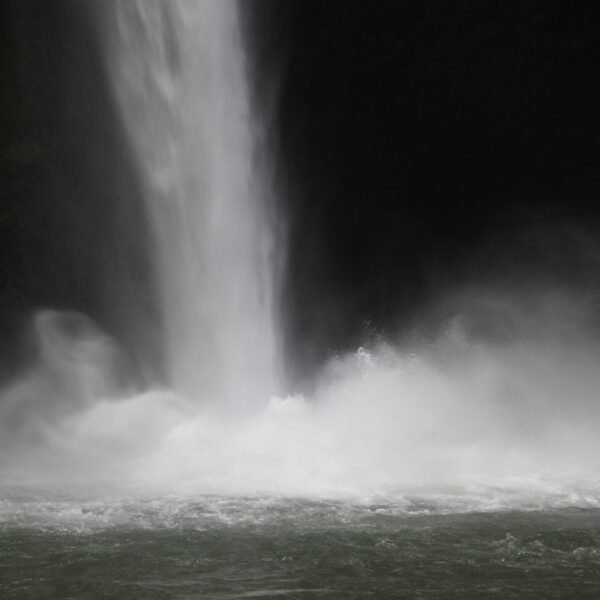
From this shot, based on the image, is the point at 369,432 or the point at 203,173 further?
the point at 203,173

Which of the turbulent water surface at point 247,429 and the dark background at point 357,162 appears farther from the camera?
the dark background at point 357,162

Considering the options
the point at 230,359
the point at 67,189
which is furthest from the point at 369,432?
the point at 67,189

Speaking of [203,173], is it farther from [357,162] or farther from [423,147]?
[423,147]

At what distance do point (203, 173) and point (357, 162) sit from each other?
4.05 m

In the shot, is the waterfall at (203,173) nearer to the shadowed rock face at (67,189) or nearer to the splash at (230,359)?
the splash at (230,359)

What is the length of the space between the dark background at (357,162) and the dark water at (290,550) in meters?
8.40

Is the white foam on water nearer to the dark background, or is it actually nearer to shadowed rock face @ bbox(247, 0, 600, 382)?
the dark background

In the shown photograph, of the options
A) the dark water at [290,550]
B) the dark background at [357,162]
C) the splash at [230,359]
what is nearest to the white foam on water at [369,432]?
the splash at [230,359]

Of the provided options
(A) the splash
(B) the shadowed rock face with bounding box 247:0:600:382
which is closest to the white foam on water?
(A) the splash

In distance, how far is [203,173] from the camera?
48.5ft

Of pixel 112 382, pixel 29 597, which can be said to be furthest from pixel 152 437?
pixel 29 597

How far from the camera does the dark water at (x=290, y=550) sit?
19.7ft

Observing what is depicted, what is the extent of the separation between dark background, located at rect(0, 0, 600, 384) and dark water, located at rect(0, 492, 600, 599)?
8.40m

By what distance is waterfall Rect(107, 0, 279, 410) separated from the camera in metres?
14.6
